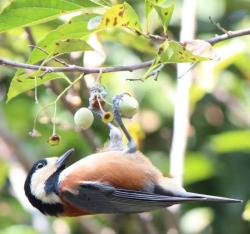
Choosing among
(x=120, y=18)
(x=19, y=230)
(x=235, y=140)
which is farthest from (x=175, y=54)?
(x=19, y=230)

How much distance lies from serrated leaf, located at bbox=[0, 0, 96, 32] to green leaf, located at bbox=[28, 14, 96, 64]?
0.06m

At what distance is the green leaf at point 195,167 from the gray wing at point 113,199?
153 cm

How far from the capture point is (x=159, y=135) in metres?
5.25

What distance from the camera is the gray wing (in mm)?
3055

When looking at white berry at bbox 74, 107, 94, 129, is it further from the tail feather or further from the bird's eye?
the bird's eye

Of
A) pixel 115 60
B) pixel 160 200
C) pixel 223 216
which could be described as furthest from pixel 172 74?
pixel 160 200

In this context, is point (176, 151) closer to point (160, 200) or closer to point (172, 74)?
point (160, 200)

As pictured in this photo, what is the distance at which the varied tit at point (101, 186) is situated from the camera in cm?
311

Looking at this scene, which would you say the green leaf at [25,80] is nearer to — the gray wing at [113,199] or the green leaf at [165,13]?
the green leaf at [165,13]

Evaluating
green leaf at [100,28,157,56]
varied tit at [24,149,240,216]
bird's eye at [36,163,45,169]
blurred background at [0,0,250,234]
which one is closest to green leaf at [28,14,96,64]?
varied tit at [24,149,240,216]

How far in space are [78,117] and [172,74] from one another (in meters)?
2.58

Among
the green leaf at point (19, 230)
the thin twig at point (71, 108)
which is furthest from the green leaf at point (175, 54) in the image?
the green leaf at point (19, 230)

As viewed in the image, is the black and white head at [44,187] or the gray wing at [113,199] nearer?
the gray wing at [113,199]

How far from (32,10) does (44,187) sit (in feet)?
3.34
